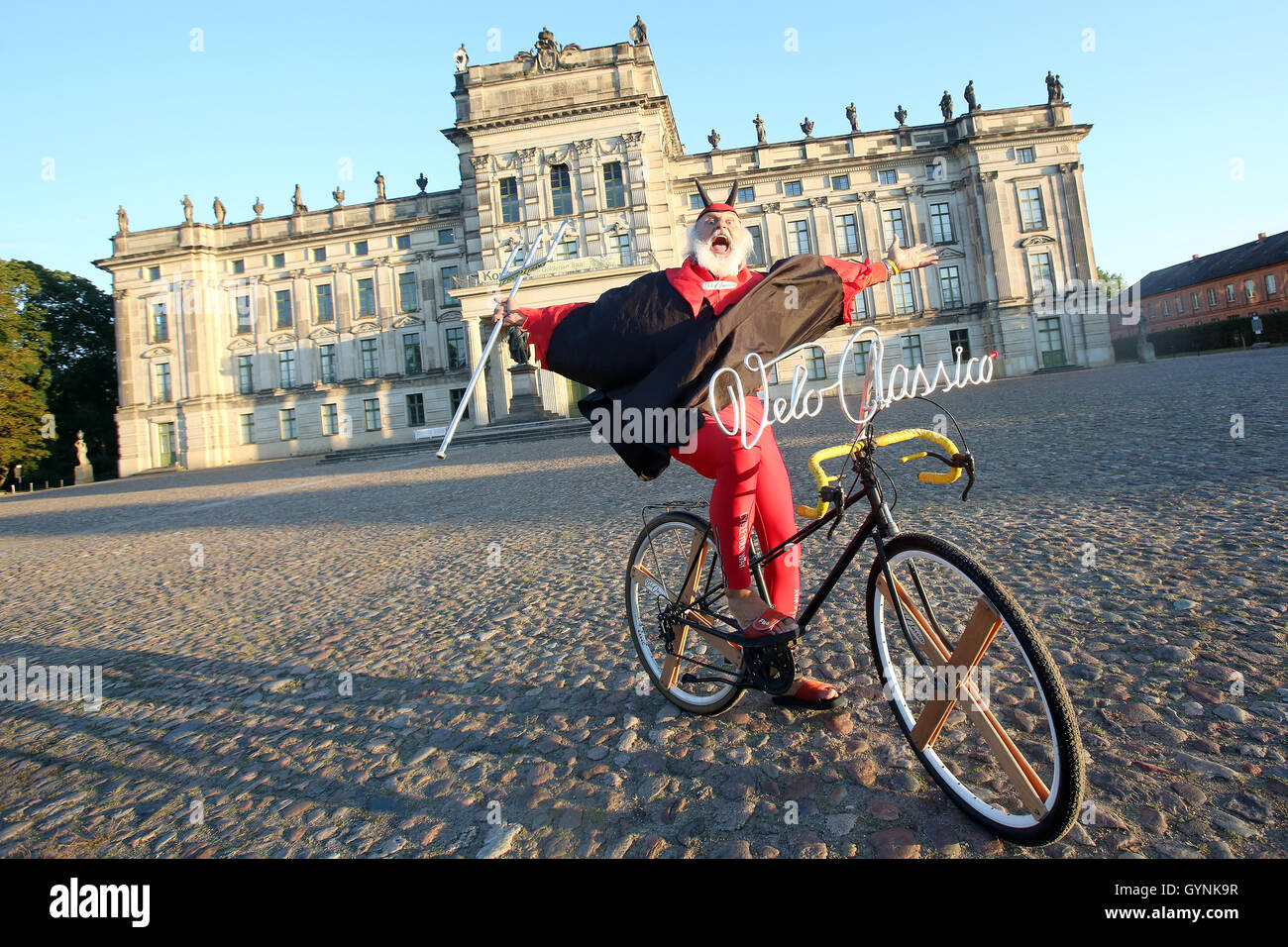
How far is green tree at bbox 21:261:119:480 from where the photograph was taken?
144ft

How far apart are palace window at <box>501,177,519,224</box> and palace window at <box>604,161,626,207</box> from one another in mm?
5158

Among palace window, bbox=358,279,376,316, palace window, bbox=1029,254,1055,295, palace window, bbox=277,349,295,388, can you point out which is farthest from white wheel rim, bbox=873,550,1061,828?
palace window, bbox=277,349,295,388

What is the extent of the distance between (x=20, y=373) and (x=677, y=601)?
51.1 meters

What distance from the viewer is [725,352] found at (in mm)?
2340

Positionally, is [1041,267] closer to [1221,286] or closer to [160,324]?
[1221,286]

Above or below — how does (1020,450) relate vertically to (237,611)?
above

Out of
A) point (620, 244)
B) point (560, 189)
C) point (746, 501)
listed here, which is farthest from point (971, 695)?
point (560, 189)

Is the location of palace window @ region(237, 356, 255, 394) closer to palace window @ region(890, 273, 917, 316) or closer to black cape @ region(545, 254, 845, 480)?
palace window @ region(890, 273, 917, 316)

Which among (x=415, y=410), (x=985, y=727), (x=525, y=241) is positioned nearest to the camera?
(x=985, y=727)
